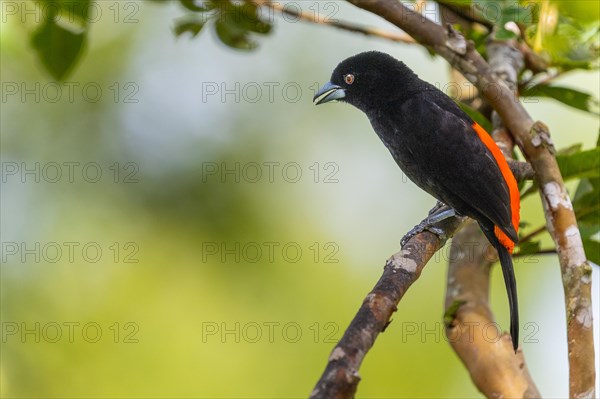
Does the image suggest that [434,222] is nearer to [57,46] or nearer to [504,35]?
[504,35]

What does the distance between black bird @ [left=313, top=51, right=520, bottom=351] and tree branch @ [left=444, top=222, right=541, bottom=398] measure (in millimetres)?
111

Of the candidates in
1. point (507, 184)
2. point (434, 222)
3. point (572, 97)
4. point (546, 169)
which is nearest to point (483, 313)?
point (434, 222)

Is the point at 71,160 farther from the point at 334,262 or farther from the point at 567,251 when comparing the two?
the point at 567,251

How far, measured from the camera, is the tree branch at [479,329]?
3.53 m

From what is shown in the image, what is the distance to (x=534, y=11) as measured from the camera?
4340mm

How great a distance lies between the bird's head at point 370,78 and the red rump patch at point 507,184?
2.07 feet

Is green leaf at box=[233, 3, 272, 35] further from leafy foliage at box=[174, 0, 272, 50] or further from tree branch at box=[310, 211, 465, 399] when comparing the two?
tree branch at box=[310, 211, 465, 399]

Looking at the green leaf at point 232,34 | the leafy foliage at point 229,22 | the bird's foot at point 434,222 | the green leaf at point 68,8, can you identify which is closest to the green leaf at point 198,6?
the leafy foliage at point 229,22

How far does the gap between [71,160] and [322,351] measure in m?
3.21

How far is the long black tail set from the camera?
368 cm

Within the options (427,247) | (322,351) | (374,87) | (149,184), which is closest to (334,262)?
(322,351)

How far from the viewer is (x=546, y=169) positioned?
382 centimetres

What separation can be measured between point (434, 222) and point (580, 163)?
2.55 feet

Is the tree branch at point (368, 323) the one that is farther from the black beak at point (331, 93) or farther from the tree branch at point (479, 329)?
the black beak at point (331, 93)
